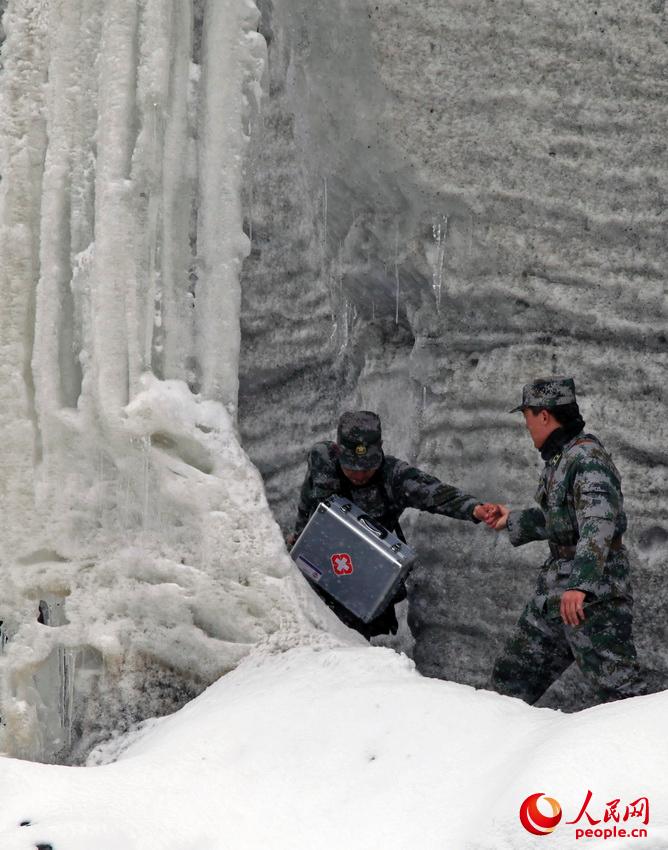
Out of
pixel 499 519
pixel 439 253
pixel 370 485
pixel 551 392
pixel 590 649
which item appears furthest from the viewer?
pixel 439 253

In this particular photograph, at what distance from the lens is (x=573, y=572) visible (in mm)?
3840

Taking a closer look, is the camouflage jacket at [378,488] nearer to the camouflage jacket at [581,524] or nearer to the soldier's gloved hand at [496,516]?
the soldier's gloved hand at [496,516]

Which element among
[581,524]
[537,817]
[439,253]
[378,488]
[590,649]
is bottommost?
[590,649]

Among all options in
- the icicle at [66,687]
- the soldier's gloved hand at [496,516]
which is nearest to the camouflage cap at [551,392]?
the soldier's gloved hand at [496,516]

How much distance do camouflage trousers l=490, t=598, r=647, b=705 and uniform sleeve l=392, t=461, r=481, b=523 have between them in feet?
1.95

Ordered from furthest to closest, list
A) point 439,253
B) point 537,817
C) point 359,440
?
point 439,253 → point 359,440 → point 537,817

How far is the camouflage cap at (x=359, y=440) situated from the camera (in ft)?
15.7

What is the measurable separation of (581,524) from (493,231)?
1.59 meters

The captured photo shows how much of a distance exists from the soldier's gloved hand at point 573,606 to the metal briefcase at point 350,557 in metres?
0.86

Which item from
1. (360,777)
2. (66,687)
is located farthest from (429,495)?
(360,777)

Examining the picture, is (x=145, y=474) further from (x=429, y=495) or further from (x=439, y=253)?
(x=439, y=253)

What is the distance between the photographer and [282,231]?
6.40 metres

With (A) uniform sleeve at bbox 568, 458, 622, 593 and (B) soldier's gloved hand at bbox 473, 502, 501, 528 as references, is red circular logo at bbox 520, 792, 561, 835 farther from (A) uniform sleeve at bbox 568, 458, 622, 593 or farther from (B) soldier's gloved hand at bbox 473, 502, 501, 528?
(B) soldier's gloved hand at bbox 473, 502, 501, 528

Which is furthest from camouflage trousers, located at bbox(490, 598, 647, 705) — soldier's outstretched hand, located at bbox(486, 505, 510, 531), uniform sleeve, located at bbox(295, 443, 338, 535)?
uniform sleeve, located at bbox(295, 443, 338, 535)
